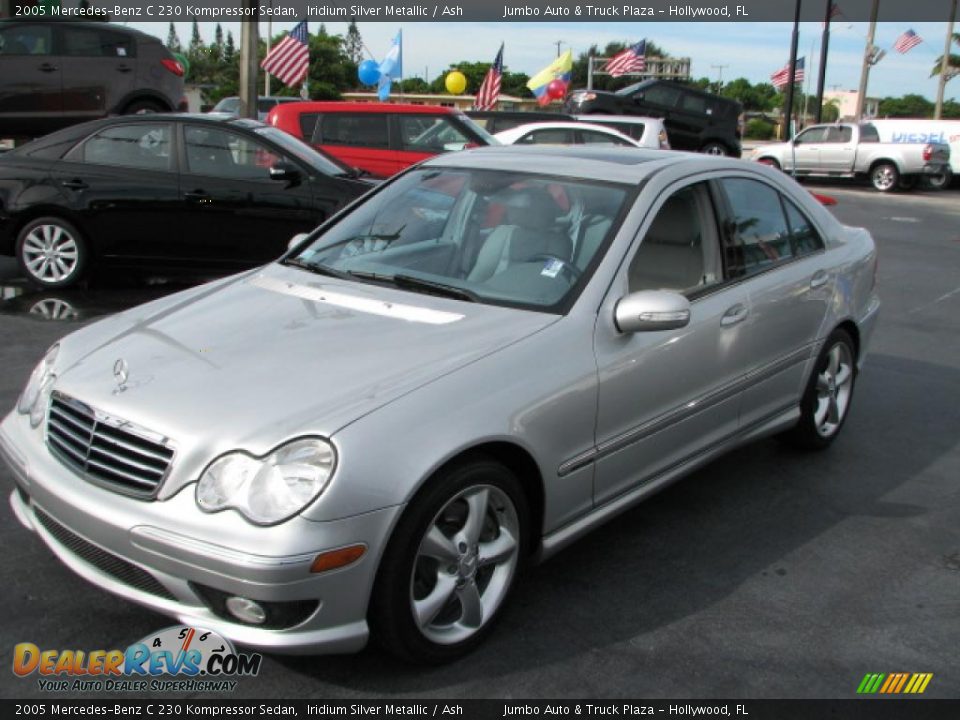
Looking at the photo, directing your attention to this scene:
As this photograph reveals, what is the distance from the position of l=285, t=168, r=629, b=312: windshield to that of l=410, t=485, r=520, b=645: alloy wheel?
814 millimetres

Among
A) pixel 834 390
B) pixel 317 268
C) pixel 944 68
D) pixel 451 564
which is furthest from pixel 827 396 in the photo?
pixel 944 68

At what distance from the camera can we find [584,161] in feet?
14.1

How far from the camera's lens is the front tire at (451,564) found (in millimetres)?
2891

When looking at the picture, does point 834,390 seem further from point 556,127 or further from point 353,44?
point 353,44

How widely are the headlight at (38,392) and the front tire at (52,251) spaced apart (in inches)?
199

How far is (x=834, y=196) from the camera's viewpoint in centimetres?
2248

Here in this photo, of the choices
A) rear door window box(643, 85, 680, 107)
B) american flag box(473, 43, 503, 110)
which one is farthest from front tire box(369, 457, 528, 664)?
rear door window box(643, 85, 680, 107)

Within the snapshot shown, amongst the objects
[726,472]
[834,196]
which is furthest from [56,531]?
[834,196]

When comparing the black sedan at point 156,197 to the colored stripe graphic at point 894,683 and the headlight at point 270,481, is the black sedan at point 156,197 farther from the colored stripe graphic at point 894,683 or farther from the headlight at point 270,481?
the colored stripe graphic at point 894,683

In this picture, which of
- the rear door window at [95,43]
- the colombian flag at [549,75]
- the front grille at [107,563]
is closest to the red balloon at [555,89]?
the colombian flag at [549,75]

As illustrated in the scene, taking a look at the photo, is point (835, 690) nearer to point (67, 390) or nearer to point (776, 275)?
point (776, 275)

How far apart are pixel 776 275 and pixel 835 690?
205 centimetres

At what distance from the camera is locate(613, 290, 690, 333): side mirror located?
351cm

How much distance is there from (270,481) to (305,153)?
6455mm
